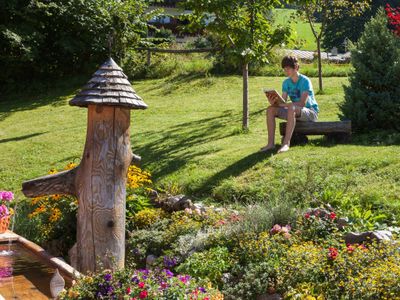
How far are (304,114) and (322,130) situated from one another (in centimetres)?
40

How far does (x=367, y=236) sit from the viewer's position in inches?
249

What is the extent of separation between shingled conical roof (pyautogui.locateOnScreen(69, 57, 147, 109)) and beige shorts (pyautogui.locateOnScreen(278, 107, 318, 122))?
12.3 feet

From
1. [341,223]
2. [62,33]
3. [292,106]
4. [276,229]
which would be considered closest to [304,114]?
[292,106]

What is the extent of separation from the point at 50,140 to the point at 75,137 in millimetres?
559

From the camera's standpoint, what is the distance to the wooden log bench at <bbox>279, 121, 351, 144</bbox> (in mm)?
9977

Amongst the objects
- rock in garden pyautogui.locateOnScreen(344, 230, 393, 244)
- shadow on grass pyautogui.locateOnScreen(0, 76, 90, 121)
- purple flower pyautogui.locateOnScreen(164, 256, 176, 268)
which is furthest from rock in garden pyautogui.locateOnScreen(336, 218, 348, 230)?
shadow on grass pyautogui.locateOnScreen(0, 76, 90, 121)

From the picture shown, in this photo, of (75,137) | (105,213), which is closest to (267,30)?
(75,137)

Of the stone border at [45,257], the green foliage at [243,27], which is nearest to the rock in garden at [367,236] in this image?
the stone border at [45,257]

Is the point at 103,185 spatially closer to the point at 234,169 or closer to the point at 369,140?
the point at 234,169

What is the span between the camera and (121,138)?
650 centimetres

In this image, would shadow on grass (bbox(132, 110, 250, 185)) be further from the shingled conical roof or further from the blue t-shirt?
the shingled conical roof

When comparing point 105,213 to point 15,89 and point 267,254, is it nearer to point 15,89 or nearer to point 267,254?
point 267,254

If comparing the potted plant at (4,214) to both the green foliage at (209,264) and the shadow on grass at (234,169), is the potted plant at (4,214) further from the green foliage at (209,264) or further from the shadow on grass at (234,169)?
the green foliage at (209,264)

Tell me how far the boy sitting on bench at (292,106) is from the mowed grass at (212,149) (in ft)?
1.13
